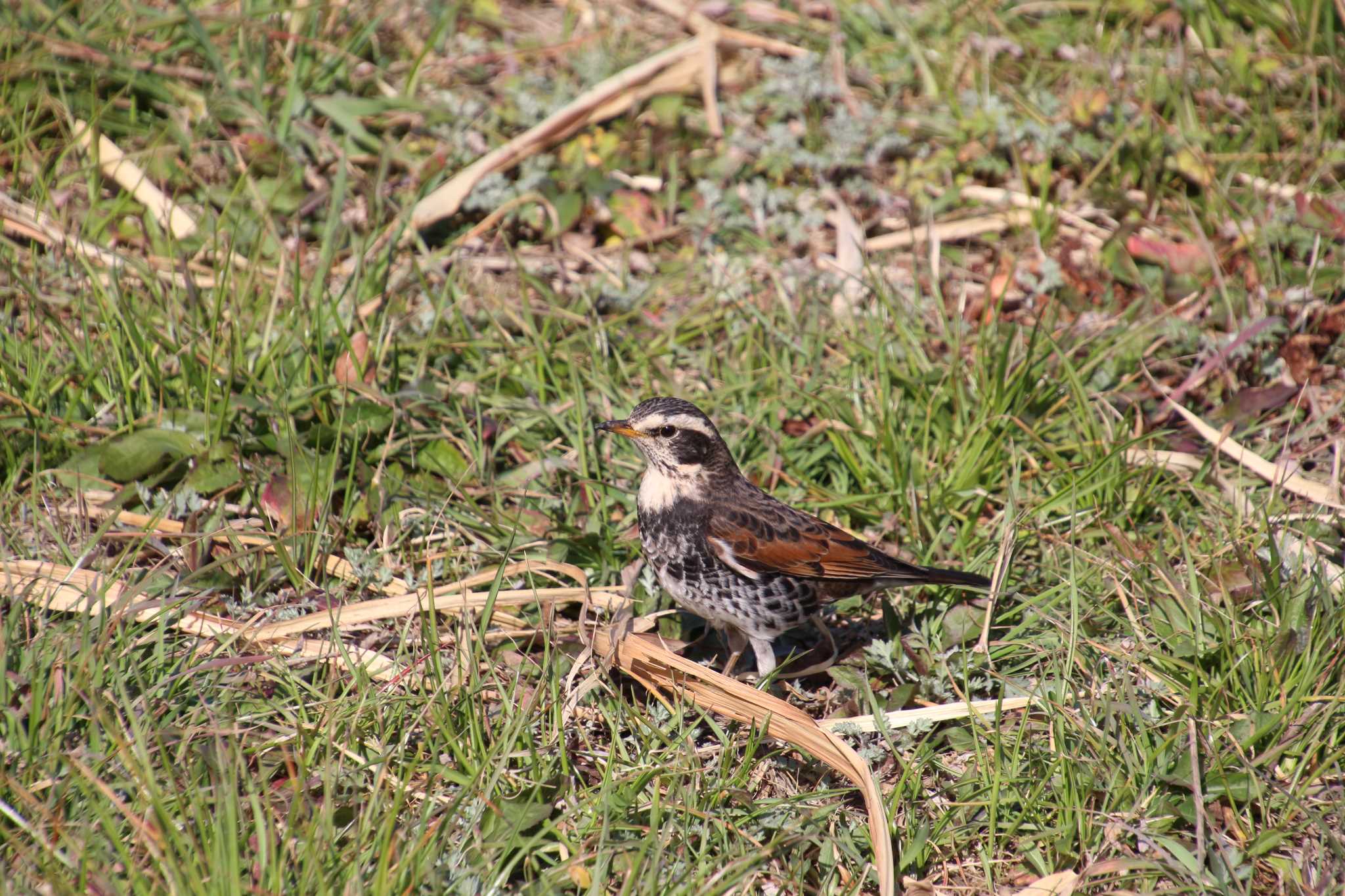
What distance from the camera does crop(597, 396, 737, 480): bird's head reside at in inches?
230

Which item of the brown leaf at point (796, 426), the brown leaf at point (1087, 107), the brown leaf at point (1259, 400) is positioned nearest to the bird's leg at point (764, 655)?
the brown leaf at point (796, 426)

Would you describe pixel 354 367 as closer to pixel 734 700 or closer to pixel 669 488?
pixel 669 488

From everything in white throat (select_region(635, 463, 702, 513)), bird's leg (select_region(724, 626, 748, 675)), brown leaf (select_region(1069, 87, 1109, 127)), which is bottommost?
bird's leg (select_region(724, 626, 748, 675))

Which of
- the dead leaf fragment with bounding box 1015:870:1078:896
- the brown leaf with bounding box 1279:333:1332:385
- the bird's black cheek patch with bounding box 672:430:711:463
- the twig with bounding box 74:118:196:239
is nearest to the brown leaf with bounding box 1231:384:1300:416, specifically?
the brown leaf with bounding box 1279:333:1332:385

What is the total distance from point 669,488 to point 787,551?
2.14ft

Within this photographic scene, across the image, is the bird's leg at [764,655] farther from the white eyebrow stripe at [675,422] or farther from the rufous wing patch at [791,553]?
the white eyebrow stripe at [675,422]

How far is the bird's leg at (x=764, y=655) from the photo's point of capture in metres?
6.02

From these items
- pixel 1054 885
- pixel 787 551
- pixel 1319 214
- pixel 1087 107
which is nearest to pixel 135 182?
pixel 787 551

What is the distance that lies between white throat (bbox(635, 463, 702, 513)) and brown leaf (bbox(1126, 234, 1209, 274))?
161 inches

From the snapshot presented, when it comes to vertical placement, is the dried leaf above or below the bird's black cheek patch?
below

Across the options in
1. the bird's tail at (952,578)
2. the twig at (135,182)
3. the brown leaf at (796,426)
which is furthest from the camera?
the twig at (135,182)

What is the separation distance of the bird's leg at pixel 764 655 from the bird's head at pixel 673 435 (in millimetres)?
875

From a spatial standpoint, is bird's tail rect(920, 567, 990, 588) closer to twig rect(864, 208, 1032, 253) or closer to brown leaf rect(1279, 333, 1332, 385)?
brown leaf rect(1279, 333, 1332, 385)

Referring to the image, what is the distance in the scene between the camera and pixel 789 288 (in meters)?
8.12
